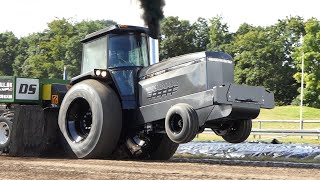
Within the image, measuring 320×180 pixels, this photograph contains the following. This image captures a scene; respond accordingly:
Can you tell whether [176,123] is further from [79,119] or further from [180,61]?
[79,119]

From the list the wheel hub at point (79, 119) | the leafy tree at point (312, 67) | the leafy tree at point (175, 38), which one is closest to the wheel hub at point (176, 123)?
the wheel hub at point (79, 119)

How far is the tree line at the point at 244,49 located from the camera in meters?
54.5

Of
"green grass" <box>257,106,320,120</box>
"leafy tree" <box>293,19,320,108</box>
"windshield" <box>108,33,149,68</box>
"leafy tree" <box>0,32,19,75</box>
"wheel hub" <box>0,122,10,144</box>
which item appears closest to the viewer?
"windshield" <box>108,33,149,68</box>

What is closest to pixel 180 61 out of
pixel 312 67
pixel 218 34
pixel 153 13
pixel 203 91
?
pixel 203 91

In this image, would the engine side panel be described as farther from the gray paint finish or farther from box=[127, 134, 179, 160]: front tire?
box=[127, 134, 179, 160]: front tire

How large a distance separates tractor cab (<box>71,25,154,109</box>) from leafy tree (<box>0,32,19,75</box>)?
232 ft

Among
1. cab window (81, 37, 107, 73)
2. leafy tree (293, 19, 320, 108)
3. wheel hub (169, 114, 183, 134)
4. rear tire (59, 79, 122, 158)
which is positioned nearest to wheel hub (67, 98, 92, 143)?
rear tire (59, 79, 122, 158)

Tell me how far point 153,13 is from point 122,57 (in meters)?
1.55

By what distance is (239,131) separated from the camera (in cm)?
960

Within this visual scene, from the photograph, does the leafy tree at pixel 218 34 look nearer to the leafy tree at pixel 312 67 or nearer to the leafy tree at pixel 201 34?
the leafy tree at pixel 201 34

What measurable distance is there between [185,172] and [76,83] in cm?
480

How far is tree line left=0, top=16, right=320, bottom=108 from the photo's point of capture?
54.5 m

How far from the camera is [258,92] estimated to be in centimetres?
909

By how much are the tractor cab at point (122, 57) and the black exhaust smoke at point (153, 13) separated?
47 centimetres
